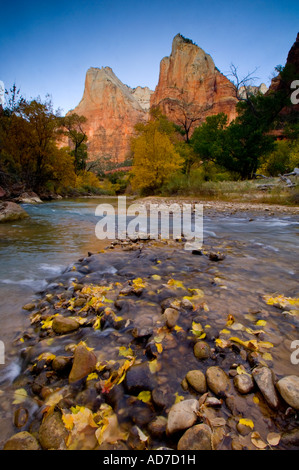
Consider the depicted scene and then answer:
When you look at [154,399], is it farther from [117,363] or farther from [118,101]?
[118,101]

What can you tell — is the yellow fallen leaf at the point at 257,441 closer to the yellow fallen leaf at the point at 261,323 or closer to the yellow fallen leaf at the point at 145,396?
the yellow fallen leaf at the point at 145,396

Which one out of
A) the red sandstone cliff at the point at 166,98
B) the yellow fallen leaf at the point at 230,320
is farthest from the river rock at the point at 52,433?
the red sandstone cliff at the point at 166,98

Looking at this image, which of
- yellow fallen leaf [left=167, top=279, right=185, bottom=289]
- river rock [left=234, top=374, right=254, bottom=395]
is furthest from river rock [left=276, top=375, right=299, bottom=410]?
yellow fallen leaf [left=167, top=279, right=185, bottom=289]

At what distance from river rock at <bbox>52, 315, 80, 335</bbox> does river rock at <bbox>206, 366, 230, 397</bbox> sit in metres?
1.14

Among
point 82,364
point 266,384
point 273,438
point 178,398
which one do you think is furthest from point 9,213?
point 273,438

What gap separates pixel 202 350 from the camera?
139 centimetres

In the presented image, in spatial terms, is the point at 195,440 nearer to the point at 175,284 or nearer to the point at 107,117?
the point at 175,284

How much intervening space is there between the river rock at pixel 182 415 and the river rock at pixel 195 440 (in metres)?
0.04

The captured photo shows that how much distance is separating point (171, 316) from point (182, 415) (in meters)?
0.81

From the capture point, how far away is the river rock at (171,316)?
1.68 metres

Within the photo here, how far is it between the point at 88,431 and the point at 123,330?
75 cm

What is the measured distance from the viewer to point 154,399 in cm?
109

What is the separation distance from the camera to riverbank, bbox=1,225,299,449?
94 centimetres

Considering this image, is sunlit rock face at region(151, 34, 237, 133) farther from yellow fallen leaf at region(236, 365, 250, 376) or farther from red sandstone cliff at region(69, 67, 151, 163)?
yellow fallen leaf at region(236, 365, 250, 376)
